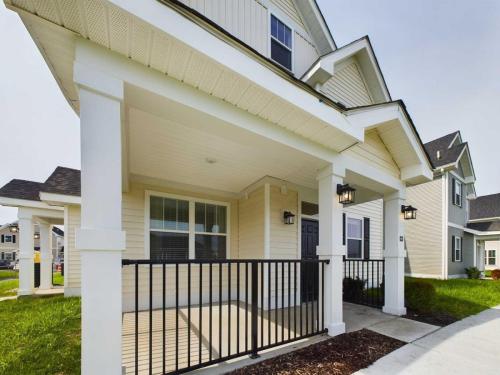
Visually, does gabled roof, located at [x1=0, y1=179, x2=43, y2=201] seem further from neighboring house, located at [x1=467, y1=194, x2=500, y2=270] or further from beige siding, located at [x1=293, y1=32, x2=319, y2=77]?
neighboring house, located at [x1=467, y1=194, x2=500, y2=270]

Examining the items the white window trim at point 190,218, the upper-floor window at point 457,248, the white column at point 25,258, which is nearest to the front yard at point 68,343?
the white column at point 25,258

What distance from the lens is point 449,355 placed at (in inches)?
126

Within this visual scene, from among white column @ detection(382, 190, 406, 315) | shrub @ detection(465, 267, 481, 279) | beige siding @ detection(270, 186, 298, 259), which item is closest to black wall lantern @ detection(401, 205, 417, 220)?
white column @ detection(382, 190, 406, 315)

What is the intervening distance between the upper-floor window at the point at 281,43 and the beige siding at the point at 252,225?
2756 millimetres

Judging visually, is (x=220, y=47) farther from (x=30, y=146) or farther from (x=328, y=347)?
(x=30, y=146)

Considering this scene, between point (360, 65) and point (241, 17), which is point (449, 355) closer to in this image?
point (241, 17)

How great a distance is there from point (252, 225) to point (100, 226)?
4352 millimetres

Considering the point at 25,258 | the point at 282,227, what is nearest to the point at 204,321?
the point at 282,227

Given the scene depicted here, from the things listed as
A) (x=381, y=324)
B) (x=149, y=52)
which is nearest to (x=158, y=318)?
(x=381, y=324)

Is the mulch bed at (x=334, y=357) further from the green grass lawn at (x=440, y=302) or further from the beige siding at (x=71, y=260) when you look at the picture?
the beige siding at (x=71, y=260)

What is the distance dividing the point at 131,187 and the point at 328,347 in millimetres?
4694

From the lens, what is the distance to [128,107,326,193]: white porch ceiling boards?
310cm

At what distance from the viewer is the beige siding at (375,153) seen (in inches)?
173

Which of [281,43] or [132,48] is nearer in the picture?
[132,48]
